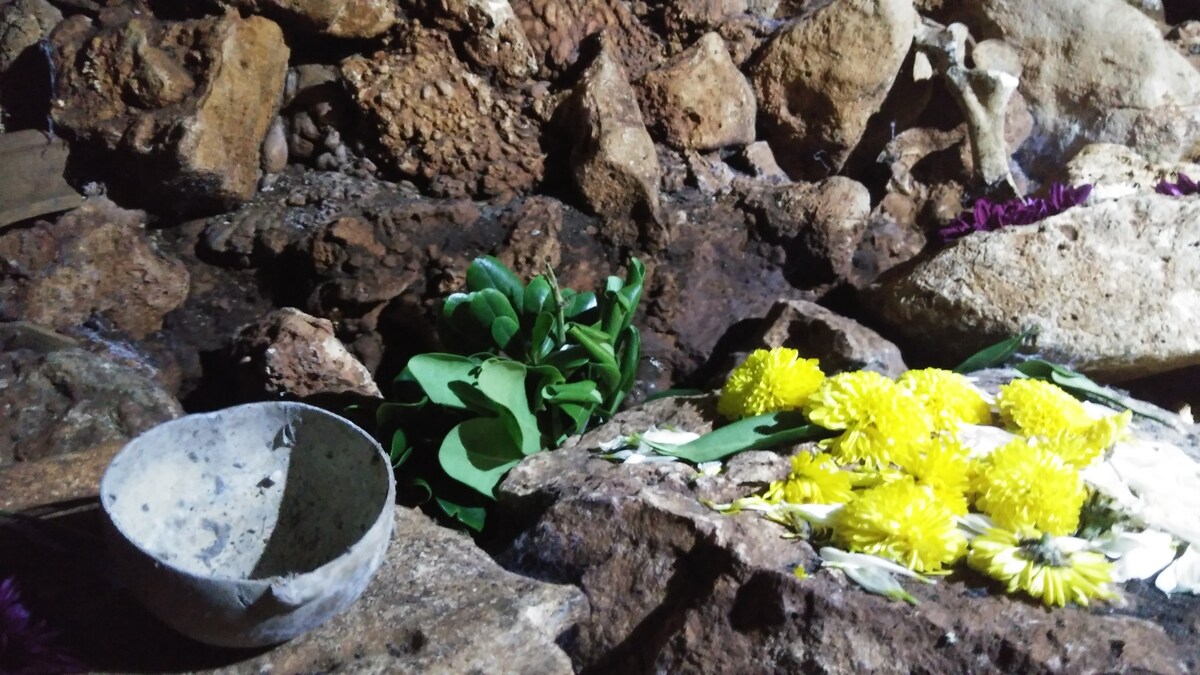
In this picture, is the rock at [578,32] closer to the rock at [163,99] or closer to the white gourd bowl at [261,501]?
the rock at [163,99]

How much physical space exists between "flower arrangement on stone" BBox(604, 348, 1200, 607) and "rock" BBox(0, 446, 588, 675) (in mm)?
407

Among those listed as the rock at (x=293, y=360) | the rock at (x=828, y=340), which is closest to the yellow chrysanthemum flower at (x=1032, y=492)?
the rock at (x=828, y=340)

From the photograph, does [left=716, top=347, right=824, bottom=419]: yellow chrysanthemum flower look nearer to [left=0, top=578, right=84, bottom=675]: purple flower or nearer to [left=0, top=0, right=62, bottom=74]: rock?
[left=0, top=578, right=84, bottom=675]: purple flower

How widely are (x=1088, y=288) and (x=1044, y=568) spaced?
1300 millimetres

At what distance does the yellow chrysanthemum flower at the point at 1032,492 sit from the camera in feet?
4.75

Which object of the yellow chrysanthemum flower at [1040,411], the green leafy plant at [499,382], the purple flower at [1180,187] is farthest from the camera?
the purple flower at [1180,187]

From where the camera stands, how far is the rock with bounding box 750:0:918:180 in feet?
9.78

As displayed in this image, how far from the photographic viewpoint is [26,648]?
1280mm

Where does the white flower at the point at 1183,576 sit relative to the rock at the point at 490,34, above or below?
below

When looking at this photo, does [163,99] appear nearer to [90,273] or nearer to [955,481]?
[90,273]

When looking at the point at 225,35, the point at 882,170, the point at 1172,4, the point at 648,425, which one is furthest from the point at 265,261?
the point at 1172,4

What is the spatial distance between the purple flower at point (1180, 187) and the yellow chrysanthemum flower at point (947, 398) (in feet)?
4.71

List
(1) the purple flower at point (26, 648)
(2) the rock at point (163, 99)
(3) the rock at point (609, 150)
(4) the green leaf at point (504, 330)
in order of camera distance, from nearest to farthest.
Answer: (1) the purple flower at point (26, 648) < (4) the green leaf at point (504, 330) < (2) the rock at point (163, 99) < (3) the rock at point (609, 150)

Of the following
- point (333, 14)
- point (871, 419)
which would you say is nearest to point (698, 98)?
point (333, 14)
